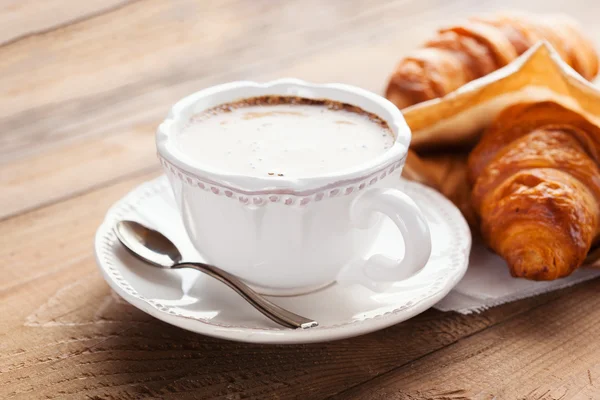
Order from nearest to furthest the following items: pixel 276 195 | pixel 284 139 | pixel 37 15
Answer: pixel 276 195 < pixel 284 139 < pixel 37 15

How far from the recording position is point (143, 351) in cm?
89

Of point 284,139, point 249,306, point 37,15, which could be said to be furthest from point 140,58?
point 249,306

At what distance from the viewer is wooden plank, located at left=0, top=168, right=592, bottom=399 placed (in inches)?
33.4

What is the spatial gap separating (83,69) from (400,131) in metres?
0.94

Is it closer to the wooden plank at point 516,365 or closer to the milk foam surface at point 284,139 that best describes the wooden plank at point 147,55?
the milk foam surface at point 284,139

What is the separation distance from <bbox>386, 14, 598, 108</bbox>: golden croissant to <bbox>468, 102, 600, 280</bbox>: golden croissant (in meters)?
0.18

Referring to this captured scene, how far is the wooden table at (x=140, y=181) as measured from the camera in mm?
862

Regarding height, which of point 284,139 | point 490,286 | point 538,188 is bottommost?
point 490,286

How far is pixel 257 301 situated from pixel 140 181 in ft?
1.57

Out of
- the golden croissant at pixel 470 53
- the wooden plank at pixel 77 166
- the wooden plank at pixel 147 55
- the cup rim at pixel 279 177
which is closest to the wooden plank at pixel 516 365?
the cup rim at pixel 279 177

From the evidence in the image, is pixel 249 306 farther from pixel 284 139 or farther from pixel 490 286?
pixel 490 286

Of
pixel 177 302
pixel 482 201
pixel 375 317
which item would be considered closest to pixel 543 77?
pixel 482 201

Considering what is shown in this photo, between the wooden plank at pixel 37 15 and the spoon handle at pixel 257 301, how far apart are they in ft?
3.18

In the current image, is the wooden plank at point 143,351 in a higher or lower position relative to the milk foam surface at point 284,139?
lower
